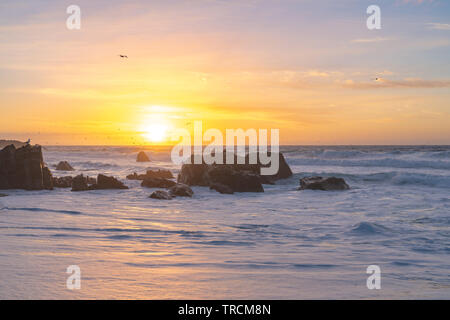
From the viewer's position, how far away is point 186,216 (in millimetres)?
13344

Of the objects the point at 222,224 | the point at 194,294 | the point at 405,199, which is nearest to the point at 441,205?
the point at 405,199

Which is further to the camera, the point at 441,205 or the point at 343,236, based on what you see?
the point at 441,205

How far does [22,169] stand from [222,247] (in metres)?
15.9

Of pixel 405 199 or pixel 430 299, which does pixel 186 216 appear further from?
pixel 405 199

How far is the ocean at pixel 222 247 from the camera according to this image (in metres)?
5.60

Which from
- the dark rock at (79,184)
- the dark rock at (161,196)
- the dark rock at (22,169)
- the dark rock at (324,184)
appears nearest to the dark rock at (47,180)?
the dark rock at (22,169)

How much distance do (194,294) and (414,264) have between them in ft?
15.2

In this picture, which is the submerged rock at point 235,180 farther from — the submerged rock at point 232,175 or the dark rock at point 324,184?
the dark rock at point 324,184

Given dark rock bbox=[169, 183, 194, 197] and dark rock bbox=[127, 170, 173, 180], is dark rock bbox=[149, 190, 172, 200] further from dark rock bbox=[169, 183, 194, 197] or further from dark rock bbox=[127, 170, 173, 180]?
dark rock bbox=[127, 170, 173, 180]

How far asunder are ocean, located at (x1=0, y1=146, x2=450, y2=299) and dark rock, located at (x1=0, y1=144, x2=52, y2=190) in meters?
3.35

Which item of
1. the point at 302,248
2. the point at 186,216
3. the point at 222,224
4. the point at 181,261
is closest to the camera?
the point at 181,261

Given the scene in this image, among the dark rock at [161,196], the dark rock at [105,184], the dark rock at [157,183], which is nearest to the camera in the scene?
the dark rock at [161,196]

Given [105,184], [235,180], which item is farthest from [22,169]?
[235,180]

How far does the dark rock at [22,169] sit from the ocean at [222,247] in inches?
132
